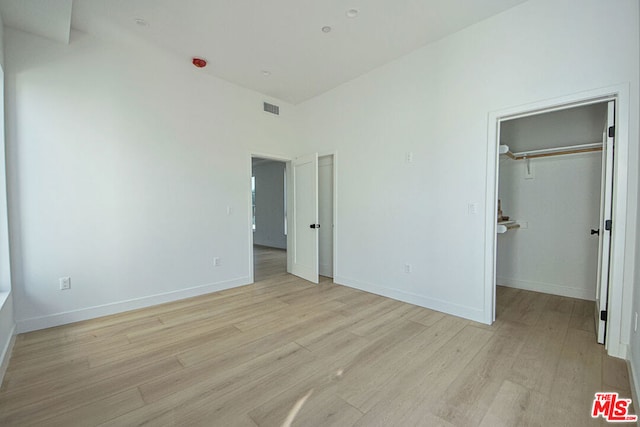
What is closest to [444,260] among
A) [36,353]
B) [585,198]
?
[585,198]

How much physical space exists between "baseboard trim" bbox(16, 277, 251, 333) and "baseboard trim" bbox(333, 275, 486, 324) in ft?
6.03

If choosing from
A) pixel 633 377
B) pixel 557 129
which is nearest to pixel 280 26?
pixel 557 129

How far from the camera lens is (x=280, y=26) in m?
2.82

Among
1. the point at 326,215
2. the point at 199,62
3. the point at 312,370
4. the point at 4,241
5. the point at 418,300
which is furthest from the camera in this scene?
the point at 326,215

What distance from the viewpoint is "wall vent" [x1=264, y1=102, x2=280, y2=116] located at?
15.0 ft

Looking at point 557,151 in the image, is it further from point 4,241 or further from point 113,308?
point 4,241

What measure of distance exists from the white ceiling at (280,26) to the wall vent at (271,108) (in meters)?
0.84

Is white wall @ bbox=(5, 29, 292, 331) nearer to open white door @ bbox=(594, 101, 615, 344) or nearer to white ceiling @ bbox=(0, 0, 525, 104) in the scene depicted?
white ceiling @ bbox=(0, 0, 525, 104)

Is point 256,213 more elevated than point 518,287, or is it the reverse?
point 256,213

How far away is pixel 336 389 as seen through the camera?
183 centimetres

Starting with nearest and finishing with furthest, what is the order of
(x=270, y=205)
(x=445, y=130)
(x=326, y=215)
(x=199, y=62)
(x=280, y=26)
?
(x=280, y=26)
(x=445, y=130)
(x=199, y=62)
(x=326, y=215)
(x=270, y=205)

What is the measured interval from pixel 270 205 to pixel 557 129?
679 centimetres

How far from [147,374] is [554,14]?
4531mm

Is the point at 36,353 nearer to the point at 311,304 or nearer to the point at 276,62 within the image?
the point at 311,304
